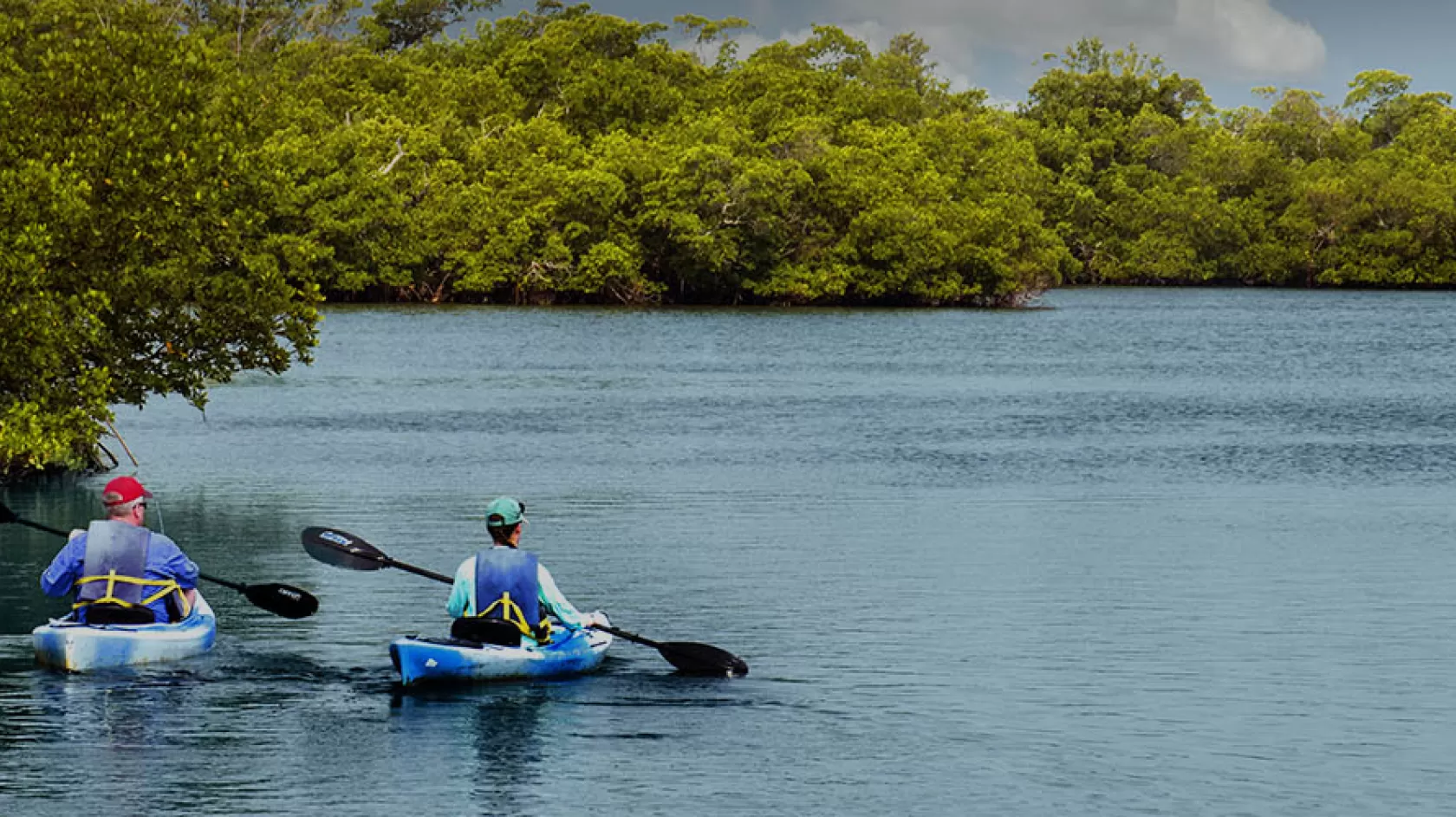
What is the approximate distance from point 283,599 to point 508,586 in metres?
3.58

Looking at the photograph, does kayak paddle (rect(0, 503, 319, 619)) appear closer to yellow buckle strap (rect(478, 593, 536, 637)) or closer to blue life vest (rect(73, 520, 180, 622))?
blue life vest (rect(73, 520, 180, 622))

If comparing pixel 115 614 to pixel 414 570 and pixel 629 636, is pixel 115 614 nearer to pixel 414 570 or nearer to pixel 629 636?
pixel 414 570

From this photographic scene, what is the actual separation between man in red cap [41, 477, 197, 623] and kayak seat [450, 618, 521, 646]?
2.59m

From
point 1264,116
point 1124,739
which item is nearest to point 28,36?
point 1124,739

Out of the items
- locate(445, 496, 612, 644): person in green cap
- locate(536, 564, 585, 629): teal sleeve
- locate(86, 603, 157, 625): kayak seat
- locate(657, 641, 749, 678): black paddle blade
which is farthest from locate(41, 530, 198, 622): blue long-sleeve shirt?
locate(657, 641, 749, 678): black paddle blade

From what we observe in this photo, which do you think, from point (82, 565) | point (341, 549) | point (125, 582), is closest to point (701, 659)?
point (341, 549)

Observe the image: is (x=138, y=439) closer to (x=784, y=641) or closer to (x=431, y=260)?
(x=784, y=641)

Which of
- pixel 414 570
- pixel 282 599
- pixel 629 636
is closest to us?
pixel 629 636

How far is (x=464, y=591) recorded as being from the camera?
1916 centimetres

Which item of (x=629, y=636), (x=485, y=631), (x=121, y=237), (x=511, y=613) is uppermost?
(x=121, y=237)

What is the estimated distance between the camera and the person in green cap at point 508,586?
1861 cm

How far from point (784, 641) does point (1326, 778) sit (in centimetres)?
684

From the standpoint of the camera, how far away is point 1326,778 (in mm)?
16859

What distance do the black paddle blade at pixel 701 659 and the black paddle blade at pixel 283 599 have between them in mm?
3882
